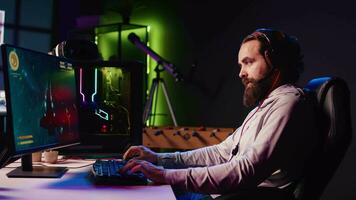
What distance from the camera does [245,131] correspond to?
1.71 m

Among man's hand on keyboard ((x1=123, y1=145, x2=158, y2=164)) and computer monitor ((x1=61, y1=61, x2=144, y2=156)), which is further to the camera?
computer monitor ((x1=61, y1=61, x2=144, y2=156))

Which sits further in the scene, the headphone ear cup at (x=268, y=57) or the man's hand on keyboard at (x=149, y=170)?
the headphone ear cup at (x=268, y=57)

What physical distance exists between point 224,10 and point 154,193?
402 centimetres

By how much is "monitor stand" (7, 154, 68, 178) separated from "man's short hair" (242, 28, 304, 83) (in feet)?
3.09

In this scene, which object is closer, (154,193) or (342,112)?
(154,193)

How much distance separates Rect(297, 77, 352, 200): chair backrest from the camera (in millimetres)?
1402

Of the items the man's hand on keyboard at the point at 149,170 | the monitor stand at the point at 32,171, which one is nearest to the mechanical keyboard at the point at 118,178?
the man's hand on keyboard at the point at 149,170

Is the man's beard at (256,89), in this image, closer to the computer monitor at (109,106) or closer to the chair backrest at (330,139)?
the chair backrest at (330,139)

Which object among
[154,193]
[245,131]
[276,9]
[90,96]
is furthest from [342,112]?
[276,9]

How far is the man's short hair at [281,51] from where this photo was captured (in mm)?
1706

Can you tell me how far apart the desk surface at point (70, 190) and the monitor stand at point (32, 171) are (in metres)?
0.03

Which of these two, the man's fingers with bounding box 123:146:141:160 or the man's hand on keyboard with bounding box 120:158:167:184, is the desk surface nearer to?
the man's hand on keyboard with bounding box 120:158:167:184

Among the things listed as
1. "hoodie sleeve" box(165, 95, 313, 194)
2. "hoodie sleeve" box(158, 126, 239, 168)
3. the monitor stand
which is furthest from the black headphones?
the monitor stand

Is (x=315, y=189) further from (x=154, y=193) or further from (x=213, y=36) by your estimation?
(x=213, y=36)
